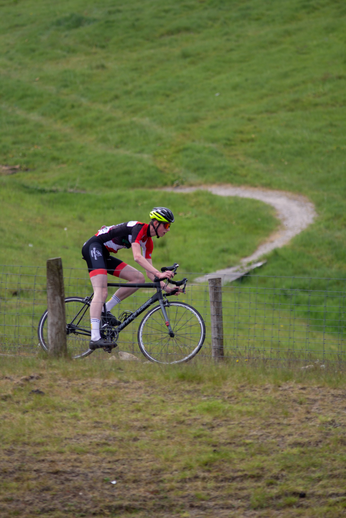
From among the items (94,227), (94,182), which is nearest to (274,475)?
(94,227)

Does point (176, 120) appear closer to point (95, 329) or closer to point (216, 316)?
point (216, 316)

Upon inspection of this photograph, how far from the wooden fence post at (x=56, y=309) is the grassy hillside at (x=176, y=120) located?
25.8 ft

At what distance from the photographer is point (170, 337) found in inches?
299

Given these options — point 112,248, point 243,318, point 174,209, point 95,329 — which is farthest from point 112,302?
point 174,209

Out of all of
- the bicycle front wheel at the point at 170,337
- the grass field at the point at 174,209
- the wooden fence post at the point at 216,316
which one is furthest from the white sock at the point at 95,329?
the wooden fence post at the point at 216,316

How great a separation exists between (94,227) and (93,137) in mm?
12166

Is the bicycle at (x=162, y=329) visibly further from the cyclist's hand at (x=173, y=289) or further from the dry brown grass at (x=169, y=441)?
the dry brown grass at (x=169, y=441)

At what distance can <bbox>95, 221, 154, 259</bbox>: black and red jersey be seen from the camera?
736 cm

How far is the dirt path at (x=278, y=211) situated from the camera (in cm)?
1864

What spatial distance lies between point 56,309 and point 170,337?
1.55m

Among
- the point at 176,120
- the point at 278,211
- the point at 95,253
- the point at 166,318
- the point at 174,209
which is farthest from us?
the point at 176,120

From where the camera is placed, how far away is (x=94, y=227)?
20.4 metres

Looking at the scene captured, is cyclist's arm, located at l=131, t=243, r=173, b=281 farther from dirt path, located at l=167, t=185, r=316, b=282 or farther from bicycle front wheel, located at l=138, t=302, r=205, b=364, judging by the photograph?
dirt path, located at l=167, t=185, r=316, b=282

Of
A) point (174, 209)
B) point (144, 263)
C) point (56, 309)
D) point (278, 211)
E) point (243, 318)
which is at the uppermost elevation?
point (174, 209)
